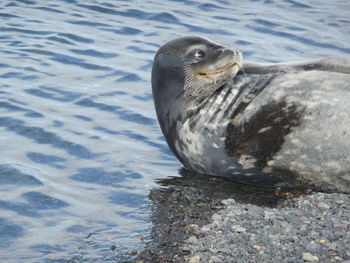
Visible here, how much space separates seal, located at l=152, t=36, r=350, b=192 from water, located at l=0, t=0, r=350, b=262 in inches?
22.7

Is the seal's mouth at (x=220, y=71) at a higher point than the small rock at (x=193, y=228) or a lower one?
higher

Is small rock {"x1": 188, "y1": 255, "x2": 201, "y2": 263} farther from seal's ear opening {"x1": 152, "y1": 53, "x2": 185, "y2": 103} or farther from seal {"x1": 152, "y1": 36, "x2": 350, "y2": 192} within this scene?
seal's ear opening {"x1": 152, "y1": 53, "x2": 185, "y2": 103}

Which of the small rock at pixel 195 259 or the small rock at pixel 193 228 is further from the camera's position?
the small rock at pixel 193 228

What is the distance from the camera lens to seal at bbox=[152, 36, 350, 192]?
5879mm

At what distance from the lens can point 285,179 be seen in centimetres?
606

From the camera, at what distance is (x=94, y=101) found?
28.0ft

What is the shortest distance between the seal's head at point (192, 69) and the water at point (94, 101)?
0.70m

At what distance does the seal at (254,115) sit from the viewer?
5.88 m

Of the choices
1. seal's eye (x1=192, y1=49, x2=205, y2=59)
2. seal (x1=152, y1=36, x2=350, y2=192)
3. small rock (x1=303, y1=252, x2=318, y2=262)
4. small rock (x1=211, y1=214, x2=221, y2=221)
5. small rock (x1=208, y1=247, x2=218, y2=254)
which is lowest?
small rock (x1=211, y1=214, x2=221, y2=221)

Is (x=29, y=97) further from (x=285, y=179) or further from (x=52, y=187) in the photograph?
(x=285, y=179)

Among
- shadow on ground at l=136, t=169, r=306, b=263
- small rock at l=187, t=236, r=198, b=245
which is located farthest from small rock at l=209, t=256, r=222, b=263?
small rock at l=187, t=236, r=198, b=245

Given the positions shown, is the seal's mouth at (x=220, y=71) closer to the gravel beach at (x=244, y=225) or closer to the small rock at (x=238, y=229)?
the gravel beach at (x=244, y=225)

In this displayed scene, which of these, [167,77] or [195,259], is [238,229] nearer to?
[195,259]

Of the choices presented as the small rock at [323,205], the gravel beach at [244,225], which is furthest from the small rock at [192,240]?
the small rock at [323,205]
